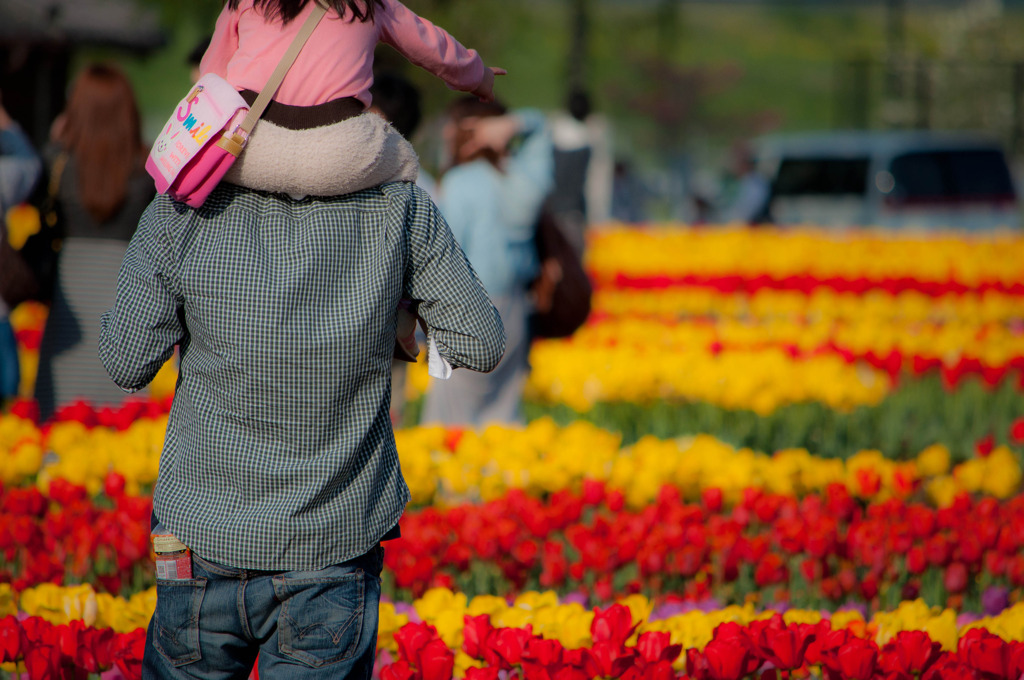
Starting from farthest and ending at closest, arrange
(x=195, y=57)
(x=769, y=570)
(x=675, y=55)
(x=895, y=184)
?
1. (x=675, y=55)
2. (x=895, y=184)
3. (x=195, y=57)
4. (x=769, y=570)

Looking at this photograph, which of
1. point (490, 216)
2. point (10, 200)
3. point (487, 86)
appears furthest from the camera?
point (10, 200)

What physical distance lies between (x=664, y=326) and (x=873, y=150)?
10.1 metres

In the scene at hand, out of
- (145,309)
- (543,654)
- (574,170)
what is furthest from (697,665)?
(574,170)

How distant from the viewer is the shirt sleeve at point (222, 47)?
1.88 meters

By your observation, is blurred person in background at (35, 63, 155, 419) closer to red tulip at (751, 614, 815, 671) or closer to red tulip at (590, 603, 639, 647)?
red tulip at (590, 603, 639, 647)

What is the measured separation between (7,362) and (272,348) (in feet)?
11.6

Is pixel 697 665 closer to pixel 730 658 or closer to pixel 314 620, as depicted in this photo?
pixel 730 658

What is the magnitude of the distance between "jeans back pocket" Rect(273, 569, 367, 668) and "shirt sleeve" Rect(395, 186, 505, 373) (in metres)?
0.41

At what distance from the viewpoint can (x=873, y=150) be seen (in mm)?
16812

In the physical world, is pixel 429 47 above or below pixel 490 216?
above

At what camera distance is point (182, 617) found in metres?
1.82

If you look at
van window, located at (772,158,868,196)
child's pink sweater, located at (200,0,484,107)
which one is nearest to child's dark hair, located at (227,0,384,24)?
child's pink sweater, located at (200,0,484,107)

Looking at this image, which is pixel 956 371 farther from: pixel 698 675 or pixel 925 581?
pixel 698 675

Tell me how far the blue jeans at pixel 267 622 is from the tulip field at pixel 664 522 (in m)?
0.38
